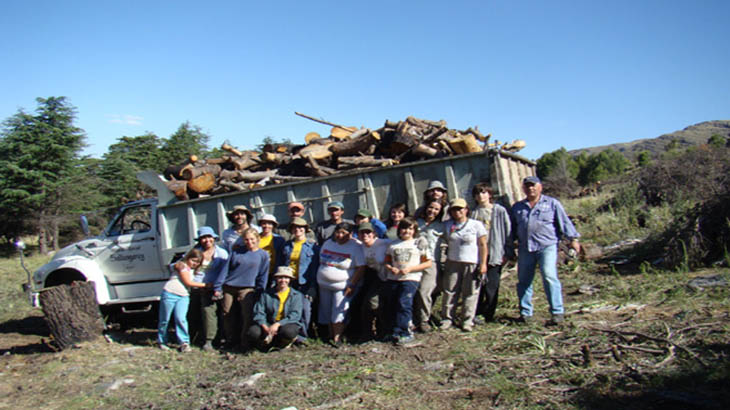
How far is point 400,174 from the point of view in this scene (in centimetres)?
628

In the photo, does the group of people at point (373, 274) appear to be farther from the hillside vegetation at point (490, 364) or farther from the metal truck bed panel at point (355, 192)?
the metal truck bed panel at point (355, 192)

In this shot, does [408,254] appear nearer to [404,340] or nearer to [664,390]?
[404,340]

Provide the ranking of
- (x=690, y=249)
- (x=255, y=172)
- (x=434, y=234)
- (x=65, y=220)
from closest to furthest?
1. (x=434, y=234)
2. (x=690, y=249)
3. (x=255, y=172)
4. (x=65, y=220)

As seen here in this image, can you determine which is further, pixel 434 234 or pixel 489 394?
pixel 434 234

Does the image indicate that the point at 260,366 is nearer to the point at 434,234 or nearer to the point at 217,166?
the point at 434,234

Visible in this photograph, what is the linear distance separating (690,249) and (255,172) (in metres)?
6.58

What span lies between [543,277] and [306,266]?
2.58 metres

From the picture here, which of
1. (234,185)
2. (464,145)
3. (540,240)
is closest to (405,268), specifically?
(540,240)

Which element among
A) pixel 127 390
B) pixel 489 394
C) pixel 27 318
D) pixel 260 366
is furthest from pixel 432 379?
pixel 27 318

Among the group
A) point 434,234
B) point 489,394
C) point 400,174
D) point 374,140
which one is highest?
point 374,140

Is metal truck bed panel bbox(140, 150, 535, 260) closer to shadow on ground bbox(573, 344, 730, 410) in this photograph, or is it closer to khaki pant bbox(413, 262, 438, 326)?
khaki pant bbox(413, 262, 438, 326)

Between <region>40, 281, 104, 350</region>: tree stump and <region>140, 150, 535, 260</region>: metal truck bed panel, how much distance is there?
1431mm

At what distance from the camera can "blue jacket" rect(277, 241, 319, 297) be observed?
5.51m

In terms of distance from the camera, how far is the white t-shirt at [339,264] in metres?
5.29
